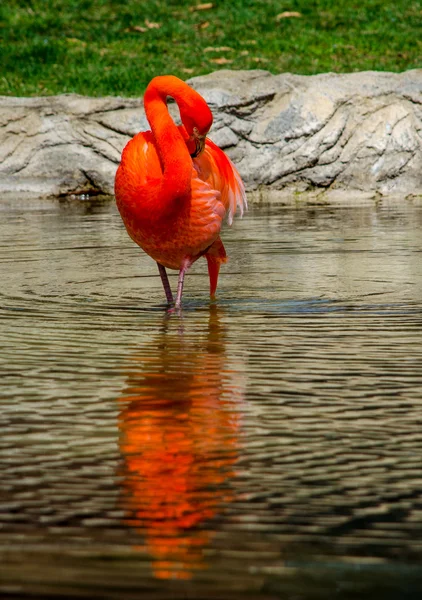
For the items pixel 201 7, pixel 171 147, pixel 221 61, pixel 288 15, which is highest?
pixel 201 7

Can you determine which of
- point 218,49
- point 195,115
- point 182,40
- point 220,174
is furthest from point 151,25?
point 195,115

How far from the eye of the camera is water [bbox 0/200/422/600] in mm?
2154

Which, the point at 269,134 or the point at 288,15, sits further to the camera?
the point at 288,15

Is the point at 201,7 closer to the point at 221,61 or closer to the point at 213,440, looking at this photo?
the point at 221,61

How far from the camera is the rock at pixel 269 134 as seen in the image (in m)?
12.1

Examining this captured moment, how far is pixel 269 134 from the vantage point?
40.1ft

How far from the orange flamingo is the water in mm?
342

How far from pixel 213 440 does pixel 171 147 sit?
244cm

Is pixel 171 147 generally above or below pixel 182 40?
below

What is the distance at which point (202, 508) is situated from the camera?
248 cm

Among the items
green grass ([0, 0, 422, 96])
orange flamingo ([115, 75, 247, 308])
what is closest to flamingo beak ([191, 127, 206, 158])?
orange flamingo ([115, 75, 247, 308])

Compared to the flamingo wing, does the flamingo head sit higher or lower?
higher

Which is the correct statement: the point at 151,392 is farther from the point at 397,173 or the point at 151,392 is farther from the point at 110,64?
the point at 110,64

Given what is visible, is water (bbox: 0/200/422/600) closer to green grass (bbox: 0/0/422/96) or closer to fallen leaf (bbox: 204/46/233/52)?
green grass (bbox: 0/0/422/96)
